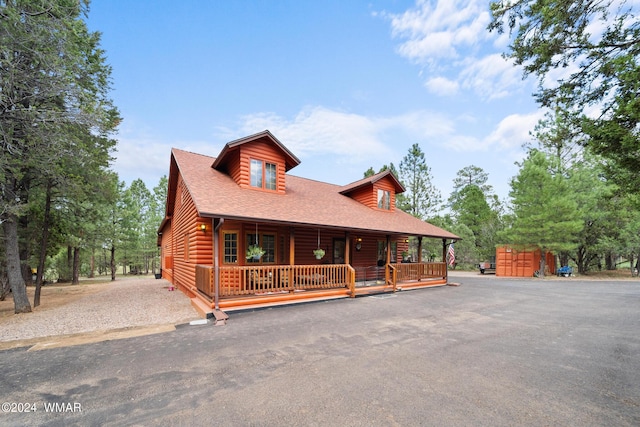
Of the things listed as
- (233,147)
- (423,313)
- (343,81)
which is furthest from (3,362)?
(343,81)

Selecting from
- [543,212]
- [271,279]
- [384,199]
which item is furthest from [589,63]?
[543,212]

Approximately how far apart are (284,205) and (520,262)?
→ 19430mm

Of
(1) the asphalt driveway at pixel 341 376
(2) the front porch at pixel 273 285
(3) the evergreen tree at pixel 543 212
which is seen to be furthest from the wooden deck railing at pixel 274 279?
(3) the evergreen tree at pixel 543 212

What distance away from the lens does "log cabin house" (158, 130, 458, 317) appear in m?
8.19

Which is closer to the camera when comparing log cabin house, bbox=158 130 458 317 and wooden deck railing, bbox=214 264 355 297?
wooden deck railing, bbox=214 264 355 297

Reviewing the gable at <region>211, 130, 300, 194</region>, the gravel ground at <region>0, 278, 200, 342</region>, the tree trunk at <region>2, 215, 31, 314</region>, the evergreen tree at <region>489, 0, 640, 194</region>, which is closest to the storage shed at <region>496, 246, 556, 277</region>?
the evergreen tree at <region>489, 0, 640, 194</region>

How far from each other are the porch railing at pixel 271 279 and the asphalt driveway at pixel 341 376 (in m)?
1.55

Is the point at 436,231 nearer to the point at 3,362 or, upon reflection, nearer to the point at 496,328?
the point at 496,328

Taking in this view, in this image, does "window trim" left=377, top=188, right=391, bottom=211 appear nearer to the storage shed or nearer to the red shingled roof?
the red shingled roof

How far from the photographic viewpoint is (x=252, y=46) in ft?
50.5

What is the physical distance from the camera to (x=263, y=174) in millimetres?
11008

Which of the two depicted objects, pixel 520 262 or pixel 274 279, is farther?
pixel 520 262

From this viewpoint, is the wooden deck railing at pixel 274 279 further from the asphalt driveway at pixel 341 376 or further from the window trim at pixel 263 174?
the window trim at pixel 263 174

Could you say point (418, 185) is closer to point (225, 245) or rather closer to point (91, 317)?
point (225, 245)
